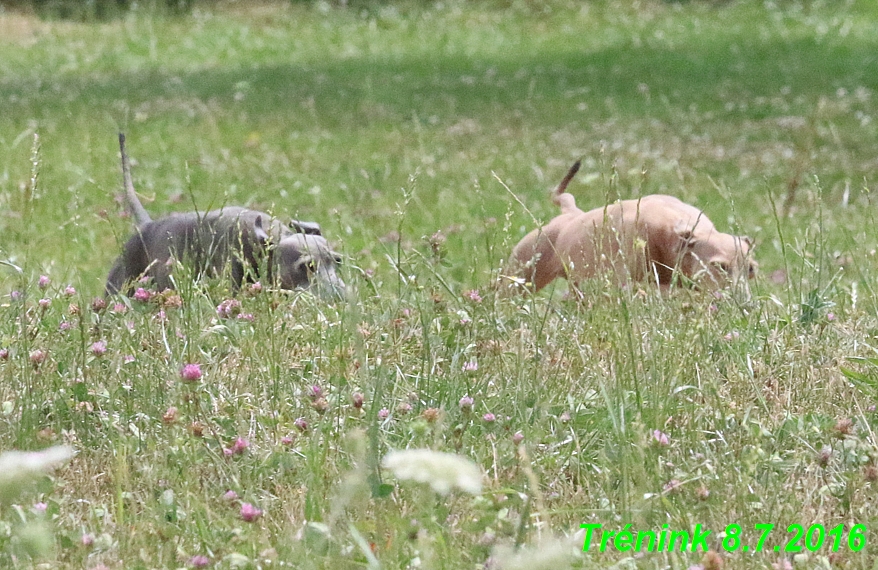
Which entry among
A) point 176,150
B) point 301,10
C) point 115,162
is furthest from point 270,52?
point 115,162

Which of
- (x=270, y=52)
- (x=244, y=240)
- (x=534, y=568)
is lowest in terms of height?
(x=270, y=52)

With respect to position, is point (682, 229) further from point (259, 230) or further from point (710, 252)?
point (259, 230)

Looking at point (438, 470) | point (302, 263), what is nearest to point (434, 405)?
point (302, 263)

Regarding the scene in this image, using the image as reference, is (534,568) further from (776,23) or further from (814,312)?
(776,23)

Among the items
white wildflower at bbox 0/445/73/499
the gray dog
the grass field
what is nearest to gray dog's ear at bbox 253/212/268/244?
the gray dog

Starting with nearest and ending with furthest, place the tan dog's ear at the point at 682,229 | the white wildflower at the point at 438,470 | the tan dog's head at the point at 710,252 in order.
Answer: the white wildflower at the point at 438,470 → the tan dog's head at the point at 710,252 → the tan dog's ear at the point at 682,229

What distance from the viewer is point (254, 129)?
390 inches

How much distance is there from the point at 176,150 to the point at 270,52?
276 inches

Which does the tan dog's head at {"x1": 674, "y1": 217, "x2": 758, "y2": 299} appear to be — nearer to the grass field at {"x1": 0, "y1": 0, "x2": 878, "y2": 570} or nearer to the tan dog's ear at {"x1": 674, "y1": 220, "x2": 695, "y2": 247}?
the tan dog's ear at {"x1": 674, "y1": 220, "x2": 695, "y2": 247}

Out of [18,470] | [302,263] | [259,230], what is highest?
[18,470]

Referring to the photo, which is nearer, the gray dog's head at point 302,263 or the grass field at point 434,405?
the grass field at point 434,405

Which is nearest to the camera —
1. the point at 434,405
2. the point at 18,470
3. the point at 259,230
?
the point at 18,470

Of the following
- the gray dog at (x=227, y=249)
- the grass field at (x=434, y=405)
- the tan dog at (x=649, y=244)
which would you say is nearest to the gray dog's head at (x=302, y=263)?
the gray dog at (x=227, y=249)

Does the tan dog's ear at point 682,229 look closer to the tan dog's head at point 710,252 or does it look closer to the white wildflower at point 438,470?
the tan dog's head at point 710,252
